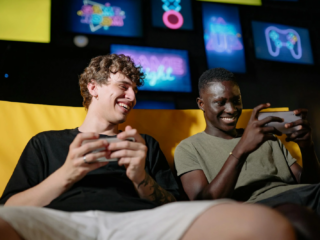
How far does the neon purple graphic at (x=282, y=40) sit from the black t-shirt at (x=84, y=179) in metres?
2.06

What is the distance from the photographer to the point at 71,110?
1567 millimetres

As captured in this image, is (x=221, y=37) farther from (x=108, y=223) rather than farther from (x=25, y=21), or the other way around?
(x=108, y=223)

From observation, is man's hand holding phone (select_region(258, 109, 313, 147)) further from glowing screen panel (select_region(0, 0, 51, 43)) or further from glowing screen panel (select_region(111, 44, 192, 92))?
glowing screen panel (select_region(0, 0, 51, 43))

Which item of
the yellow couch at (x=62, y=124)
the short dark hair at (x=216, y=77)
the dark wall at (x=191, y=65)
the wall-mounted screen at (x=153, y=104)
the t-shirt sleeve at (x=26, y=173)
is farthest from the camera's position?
the wall-mounted screen at (x=153, y=104)

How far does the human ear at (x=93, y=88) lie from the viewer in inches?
55.2

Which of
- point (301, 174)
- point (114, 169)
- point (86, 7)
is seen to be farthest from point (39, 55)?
point (301, 174)

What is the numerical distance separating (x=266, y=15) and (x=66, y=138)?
2.61 metres

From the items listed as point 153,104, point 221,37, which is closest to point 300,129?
point 153,104

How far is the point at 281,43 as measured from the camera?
9.32 ft

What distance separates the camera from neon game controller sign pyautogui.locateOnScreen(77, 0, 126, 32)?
2350 millimetres

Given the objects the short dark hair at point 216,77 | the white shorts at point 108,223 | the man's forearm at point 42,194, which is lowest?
the white shorts at point 108,223

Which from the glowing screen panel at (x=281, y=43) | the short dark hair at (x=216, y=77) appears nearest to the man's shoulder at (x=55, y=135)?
the short dark hair at (x=216, y=77)

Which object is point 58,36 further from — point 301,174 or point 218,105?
point 301,174

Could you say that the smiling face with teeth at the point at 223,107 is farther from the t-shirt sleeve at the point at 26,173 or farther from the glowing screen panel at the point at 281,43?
the glowing screen panel at the point at 281,43
